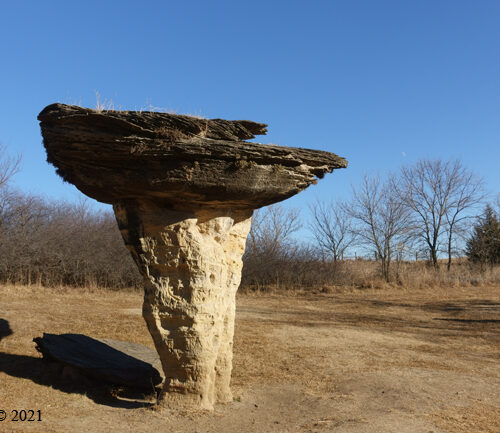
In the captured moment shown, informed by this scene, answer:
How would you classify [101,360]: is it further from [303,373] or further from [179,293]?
[303,373]

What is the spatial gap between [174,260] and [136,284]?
1687 cm

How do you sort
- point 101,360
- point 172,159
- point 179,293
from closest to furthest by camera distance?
point 172,159 < point 179,293 < point 101,360

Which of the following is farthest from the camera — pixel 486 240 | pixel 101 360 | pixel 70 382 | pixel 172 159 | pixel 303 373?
pixel 486 240

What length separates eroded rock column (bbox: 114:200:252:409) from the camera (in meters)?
6.42

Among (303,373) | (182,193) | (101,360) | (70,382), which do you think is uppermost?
(182,193)

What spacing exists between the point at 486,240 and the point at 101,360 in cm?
3192

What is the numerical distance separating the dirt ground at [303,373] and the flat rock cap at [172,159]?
10.3 feet

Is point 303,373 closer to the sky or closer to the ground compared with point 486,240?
closer to the ground

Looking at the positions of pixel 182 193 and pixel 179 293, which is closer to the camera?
pixel 182 193

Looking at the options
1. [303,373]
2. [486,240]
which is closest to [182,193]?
[303,373]

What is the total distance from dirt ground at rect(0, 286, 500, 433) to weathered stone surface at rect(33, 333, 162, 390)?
0.88ft

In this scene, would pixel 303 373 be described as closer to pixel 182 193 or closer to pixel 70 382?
pixel 70 382

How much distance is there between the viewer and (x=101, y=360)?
25.4ft

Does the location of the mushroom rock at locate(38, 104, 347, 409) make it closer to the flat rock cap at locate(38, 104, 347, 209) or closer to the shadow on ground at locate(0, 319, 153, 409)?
the flat rock cap at locate(38, 104, 347, 209)
